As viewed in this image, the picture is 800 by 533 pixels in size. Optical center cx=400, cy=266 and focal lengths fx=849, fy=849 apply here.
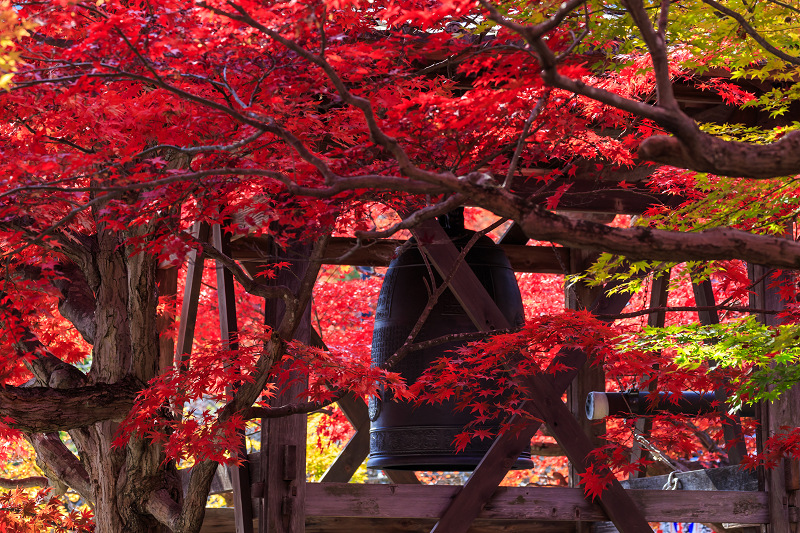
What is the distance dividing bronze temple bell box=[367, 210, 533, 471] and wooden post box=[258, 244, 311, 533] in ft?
2.93

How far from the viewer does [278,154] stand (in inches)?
203

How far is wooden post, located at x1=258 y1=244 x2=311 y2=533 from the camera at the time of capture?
6.42 meters

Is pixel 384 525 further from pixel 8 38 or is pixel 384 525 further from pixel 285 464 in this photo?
pixel 8 38

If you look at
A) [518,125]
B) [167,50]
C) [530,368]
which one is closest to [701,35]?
[518,125]

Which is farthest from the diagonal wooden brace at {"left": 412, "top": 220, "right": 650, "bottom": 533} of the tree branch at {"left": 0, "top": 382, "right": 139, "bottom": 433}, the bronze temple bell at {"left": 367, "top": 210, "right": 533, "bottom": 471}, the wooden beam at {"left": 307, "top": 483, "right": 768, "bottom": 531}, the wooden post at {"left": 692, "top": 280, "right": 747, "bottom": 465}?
the tree branch at {"left": 0, "top": 382, "right": 139, "bottom": 433}

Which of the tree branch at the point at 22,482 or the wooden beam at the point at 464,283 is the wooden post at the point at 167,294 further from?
the wooden beam at the point at 464,283

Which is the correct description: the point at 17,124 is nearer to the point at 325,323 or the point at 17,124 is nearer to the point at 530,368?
the point at 530,368

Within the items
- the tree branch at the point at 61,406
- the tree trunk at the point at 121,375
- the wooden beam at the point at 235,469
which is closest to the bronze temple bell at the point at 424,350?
the wooden beam at the point at 235,469

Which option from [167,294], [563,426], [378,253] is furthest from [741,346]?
[167,294]

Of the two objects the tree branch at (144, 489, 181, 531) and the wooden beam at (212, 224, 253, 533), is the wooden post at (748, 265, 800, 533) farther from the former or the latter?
the tree branch at (144, 489, 181, 531)

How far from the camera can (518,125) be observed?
5051 mm

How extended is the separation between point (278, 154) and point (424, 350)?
98.5 inches

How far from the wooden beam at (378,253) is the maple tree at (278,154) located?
4.43 feet

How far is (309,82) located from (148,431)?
2693 mm
